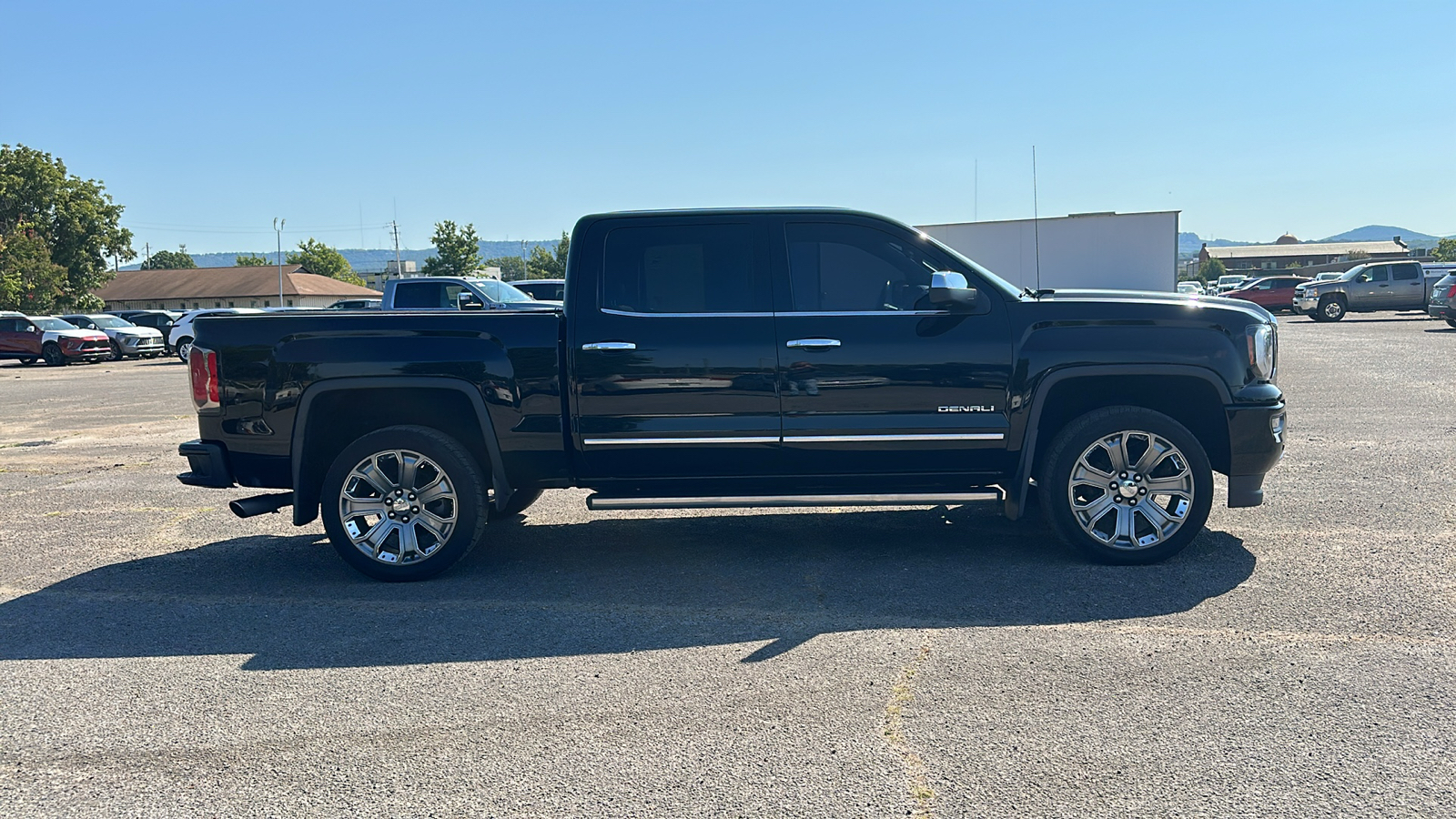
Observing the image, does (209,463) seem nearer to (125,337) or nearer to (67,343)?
(67,343)

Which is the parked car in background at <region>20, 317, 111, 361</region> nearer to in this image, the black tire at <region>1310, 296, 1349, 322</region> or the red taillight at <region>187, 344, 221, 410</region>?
the red taillight at <region>187, 344, 221, 410</region>

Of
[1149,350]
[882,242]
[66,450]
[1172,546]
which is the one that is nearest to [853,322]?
[882,242]

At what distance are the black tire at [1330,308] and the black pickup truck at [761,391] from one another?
111ft

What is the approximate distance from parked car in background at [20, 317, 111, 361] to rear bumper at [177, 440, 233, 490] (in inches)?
1128

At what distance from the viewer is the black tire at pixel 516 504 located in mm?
7129

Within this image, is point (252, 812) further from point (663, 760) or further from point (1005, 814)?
point (1005, 814)

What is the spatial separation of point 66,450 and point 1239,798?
1193 cm

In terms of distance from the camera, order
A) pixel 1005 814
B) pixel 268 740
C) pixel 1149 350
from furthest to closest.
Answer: pixel 1149 350 < pixel 268 740 < pixel 1005 814

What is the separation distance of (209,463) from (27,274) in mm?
53015

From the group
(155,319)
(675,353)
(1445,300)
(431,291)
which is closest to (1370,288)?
(1445,300)

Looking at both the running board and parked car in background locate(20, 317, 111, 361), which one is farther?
parked car in background locate(20, 317, 111, 361)

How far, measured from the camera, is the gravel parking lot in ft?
11.1

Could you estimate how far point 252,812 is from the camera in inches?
130

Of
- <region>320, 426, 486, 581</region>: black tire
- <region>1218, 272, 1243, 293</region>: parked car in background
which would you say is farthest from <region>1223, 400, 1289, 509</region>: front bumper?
<region>1218, 272, 1243, 293</region>: parked car in background
